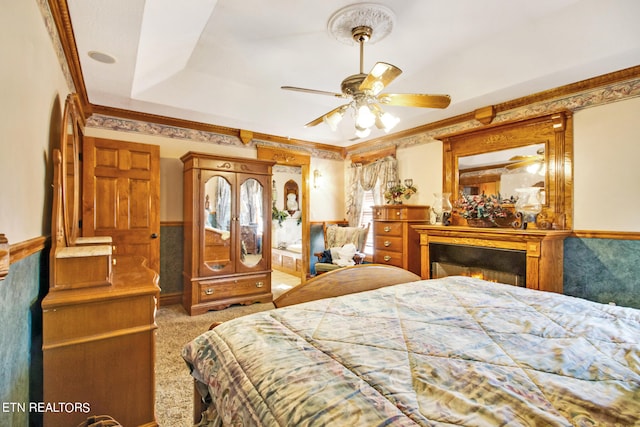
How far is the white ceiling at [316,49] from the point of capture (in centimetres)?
217

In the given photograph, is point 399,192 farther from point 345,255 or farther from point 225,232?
point 225,232

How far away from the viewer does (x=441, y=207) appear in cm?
380

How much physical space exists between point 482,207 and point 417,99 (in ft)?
5.92

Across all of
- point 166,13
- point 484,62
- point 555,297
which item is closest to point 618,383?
point 555,297

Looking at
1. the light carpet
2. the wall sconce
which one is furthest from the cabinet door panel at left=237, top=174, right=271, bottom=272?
the wall sconce

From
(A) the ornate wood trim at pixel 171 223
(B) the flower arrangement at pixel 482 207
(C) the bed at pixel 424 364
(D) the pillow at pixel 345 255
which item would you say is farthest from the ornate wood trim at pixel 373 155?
(C) the bed at pixel 424 364

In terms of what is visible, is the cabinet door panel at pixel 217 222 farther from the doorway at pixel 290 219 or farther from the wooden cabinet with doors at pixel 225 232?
the doorway at pixel 290 219

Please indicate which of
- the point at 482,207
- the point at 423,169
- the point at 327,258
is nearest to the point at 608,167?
the point at 482,207

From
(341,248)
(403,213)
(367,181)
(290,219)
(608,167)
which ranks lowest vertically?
(341,248)

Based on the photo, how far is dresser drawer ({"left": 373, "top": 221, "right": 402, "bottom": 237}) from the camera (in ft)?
13.3

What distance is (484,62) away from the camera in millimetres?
2961

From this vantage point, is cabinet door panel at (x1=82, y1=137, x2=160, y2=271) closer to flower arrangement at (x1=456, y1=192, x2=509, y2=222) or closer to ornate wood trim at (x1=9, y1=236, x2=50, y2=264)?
ornate wood trim at (x1=9, y1=236, x2=50, y2=264)

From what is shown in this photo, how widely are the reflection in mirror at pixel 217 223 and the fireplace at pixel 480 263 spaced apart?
103 inches

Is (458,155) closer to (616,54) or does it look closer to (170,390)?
(616,54)
